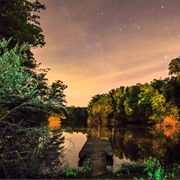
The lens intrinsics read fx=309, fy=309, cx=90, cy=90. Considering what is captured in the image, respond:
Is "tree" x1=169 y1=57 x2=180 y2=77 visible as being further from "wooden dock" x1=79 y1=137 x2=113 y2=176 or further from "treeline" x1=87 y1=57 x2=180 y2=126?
"wooden dock" x1=79 y1=137 x2=113 y2=176

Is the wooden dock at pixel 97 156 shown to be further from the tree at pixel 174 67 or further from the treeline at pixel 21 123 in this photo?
the tree at pixel 174 67

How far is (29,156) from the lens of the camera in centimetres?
1170

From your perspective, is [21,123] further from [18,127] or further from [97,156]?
[97,156]

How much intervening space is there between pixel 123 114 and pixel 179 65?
3848cm

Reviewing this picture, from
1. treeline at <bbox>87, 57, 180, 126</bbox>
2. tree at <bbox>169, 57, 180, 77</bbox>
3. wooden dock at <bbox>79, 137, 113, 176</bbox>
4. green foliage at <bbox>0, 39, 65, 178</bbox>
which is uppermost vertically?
tree at <bbox>169, 57, 180, 77</bbox>

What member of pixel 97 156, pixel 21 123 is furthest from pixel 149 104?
pixel 21 123

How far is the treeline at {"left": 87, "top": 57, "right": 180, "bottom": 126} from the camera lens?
228ft

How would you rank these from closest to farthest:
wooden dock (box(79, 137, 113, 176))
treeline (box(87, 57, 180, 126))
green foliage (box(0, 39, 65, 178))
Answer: green foliage (box(0, 39, 65, 178)), wooden dock (box(79, 137, 113, 176)), treeline (box(87, 57, 180, 126))

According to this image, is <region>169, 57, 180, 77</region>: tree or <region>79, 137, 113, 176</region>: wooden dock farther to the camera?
<region>169, 57, 180, 77</region>: tree

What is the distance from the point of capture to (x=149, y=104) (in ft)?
259

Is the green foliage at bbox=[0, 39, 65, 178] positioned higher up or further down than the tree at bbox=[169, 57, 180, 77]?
further down

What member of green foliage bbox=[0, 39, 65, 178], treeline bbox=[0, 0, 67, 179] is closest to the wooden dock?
treeline bbox=[0, 0, 67, 179]

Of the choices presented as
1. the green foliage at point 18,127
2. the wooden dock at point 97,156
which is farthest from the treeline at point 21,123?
the wooden dock at point 97,156

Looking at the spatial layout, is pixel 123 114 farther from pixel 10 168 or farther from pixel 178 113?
pixel 10 168
